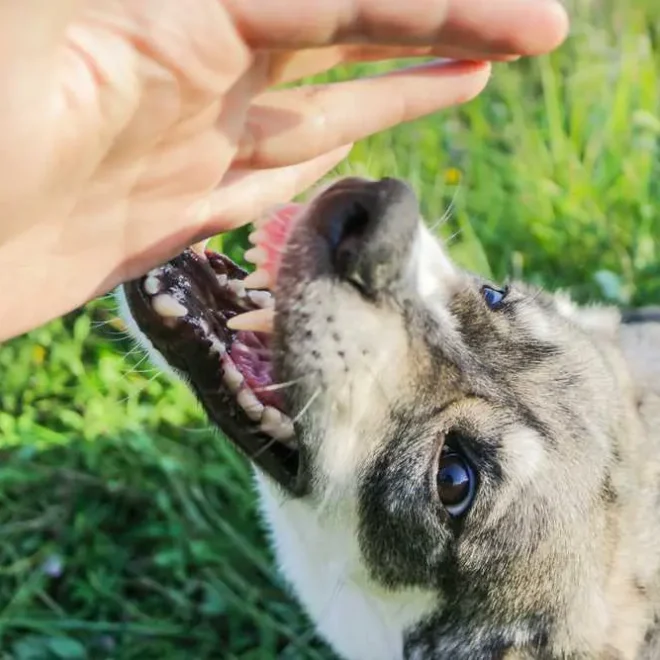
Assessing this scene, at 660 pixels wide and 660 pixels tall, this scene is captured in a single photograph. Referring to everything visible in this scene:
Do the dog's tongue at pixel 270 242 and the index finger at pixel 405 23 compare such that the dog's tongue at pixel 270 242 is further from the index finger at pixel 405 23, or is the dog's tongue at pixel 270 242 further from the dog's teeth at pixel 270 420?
the index finger at pixel 405 23

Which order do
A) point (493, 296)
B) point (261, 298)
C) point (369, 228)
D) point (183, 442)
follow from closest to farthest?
point (369, 228)
point (261, 298)
point (493, 296)
point (183, 442)

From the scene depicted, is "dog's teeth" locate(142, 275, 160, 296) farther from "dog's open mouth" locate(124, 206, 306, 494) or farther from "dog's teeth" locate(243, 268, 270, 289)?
"dog's teeth" locate(243, 268, 270, 289)

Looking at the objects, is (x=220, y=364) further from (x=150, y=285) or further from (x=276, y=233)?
(x=276, y=233)

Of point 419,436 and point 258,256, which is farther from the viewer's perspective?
point 258,256

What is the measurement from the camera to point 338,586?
311cm

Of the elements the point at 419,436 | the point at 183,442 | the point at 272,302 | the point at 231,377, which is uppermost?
the point at 272,302

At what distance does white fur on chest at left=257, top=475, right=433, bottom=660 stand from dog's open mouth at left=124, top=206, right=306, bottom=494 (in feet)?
0.55

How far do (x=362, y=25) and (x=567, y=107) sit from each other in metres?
3.48

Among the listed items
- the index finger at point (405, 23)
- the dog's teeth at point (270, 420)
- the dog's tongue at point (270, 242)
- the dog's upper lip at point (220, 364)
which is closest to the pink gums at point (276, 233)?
the dog's tongue at point (270, 242)

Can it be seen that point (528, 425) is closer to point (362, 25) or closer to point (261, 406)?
point (261, 406)

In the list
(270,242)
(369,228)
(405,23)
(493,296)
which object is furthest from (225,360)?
(405,23)

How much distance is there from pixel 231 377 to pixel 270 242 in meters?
0.40

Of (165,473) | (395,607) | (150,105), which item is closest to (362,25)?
(150,105)

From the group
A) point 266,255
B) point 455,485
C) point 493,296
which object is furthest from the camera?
point 493,296
